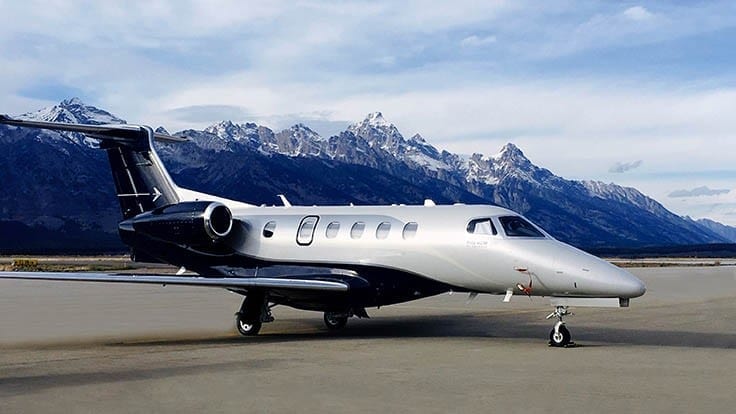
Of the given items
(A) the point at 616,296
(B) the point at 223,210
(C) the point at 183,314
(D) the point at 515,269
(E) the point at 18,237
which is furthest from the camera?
(E) the point at 18,237

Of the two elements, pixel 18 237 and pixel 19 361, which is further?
pixel 18 237

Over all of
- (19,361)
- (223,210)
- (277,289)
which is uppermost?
(223,210)

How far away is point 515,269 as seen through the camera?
52.3 feet

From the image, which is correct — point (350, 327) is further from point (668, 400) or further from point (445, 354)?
point (668, 400)

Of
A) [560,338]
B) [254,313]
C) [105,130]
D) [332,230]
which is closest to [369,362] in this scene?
[560,338]

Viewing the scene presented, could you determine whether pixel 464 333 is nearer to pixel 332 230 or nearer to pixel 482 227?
pixel 482 227

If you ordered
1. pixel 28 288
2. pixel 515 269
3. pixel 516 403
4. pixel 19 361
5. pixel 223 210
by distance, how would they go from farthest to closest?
pixel 28 288
pixel 223 210
pixel 515 269
pixel 19 361
pixel 516 403

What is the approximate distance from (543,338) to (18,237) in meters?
195

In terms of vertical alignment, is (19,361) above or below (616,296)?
below

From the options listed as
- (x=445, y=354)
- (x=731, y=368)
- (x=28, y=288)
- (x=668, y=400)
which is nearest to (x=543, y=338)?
(x=445, y=354)

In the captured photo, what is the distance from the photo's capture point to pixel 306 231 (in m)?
19.1

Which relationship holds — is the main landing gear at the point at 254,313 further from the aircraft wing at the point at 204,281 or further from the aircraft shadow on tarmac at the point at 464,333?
the aircraft wing at the point at 204,281

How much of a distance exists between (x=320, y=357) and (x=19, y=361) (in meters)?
4.54

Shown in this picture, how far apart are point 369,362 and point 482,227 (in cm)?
439
